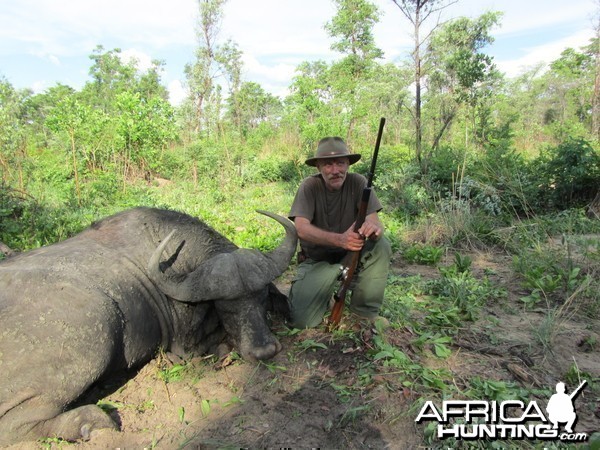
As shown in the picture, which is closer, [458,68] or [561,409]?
[561,409]

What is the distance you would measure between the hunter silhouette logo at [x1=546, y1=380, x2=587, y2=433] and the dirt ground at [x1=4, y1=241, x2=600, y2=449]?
0.25 ft

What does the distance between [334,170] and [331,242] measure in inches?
28.6

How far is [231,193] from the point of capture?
10875 millimetres

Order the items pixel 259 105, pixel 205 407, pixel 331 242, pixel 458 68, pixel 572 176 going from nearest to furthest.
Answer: pixel 205 407 < pixel 331 242 < pixel 572 176 < pixel 458 68 < pixel 259 105

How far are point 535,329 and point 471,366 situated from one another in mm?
868

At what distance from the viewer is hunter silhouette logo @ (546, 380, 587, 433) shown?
2.42 meters

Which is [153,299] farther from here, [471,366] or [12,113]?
[12,113]

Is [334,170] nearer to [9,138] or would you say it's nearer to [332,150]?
[332,150]

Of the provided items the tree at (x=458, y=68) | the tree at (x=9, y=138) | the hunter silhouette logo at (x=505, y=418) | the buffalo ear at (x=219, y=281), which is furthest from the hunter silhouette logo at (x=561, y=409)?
the tree at (x=9, y=138)

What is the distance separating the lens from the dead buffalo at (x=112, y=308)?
7.97ft

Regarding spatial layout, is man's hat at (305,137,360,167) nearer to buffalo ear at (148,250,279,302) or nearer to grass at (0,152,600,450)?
buffalo ear at (148,250,279,302)

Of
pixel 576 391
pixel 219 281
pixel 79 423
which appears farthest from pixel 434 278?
pixel 79 423

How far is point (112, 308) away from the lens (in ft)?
9.36

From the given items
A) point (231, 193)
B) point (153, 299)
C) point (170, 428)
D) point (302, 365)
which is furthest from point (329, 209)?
point (231, 193)
